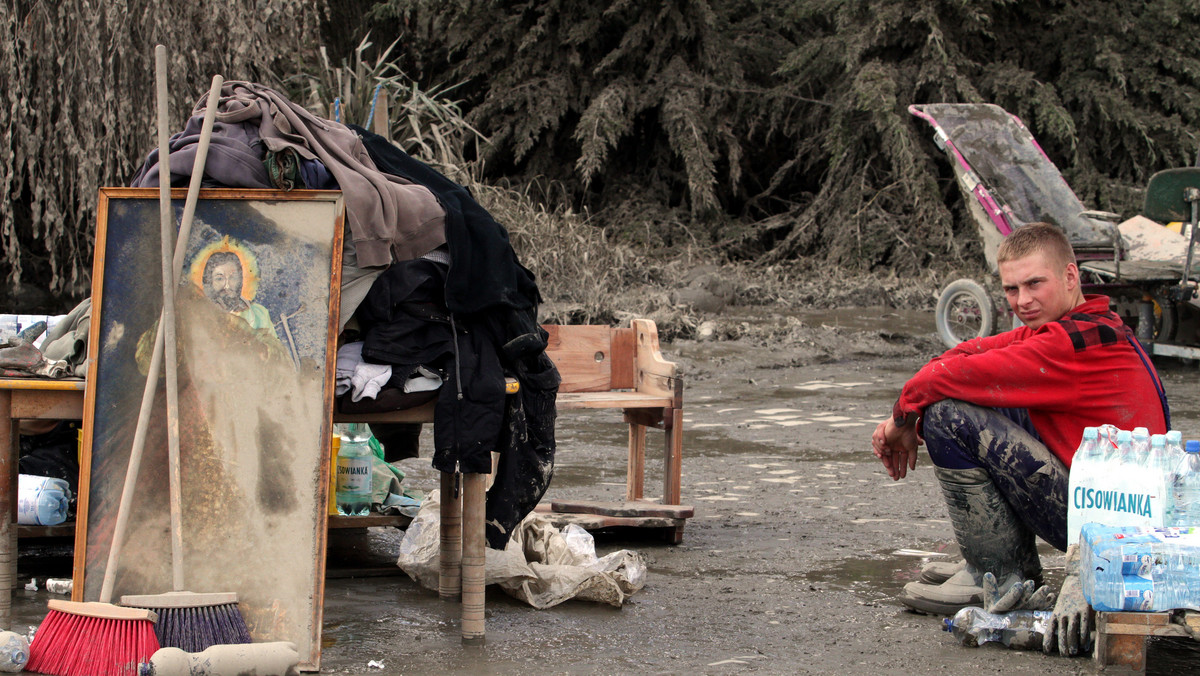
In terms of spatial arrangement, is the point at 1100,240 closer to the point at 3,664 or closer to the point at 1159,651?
the point at 1159,651

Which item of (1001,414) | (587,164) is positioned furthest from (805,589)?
(587,164)

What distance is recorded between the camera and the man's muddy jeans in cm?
355

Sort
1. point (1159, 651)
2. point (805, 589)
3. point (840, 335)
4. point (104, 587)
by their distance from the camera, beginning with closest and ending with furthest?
point (104, 587) < point (1159, 651) < point (805, 589) < point (840, 335)

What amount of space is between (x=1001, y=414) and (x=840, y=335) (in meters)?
8.32

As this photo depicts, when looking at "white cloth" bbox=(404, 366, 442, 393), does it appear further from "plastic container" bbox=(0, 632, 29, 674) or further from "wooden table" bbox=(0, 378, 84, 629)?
"plastic container" bbox=(0, 632, 29, 674)

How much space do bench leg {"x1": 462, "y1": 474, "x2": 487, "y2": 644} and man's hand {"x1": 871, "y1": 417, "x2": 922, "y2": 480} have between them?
1.35 metres

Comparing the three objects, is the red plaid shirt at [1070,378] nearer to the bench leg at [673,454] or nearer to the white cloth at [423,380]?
the white cloth at [423,380]

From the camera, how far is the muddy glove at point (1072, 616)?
334cm

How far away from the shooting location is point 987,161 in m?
10.7

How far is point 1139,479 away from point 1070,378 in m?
0.41

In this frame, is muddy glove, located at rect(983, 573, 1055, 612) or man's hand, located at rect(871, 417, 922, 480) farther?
man's hand, located at rect(871, 417, 922, 480)

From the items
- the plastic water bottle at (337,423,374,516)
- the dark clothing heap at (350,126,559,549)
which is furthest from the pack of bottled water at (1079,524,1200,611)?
the plastic water bottle at (337,423,374,516)

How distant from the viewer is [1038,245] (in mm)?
3619

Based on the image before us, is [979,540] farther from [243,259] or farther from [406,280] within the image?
[243,259]
